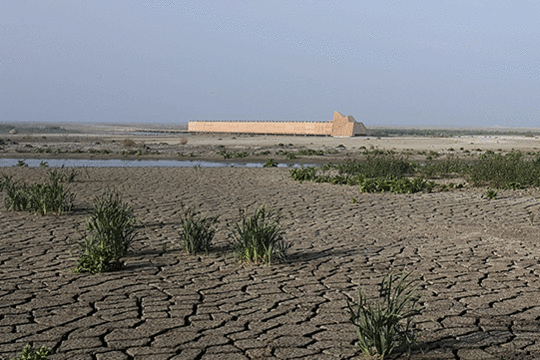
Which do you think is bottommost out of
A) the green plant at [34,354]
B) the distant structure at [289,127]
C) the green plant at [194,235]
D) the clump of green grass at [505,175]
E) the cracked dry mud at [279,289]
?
the cracked dry mud at [279,289]

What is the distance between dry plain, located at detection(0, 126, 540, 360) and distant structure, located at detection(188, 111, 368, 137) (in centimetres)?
4627

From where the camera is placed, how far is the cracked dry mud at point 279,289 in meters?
4.75

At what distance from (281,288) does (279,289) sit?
45 mm

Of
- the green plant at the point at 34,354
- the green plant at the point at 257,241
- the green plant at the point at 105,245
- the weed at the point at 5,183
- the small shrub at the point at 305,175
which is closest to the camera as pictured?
the green plant at the point at 34,354

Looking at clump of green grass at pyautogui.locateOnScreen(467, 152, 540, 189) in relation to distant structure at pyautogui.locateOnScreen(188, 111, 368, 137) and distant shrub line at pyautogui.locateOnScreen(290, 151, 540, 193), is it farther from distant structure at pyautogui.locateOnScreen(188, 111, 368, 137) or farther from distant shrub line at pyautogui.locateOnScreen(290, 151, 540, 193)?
distant structure at pyautogui.locateOnScreen(188, 111, 368, 137)

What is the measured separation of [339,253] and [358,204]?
5.19 metres

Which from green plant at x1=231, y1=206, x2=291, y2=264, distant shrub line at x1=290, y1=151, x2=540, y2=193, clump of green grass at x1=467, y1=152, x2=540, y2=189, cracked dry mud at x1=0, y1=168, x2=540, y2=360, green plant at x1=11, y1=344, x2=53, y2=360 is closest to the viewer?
green plant at x1=11, y1=344, x2=53, y2=360

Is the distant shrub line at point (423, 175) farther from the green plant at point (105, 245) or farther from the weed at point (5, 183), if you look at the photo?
the green plant at point (105, 245)

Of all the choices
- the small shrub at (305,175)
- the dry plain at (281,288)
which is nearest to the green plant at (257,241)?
the dry plain at (281,288)

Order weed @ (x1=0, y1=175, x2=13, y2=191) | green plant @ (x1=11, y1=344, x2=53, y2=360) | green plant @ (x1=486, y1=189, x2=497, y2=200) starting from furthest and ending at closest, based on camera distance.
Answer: green plant @ (x1=486, y1=189, x2=497, y2=200), weed @ (x1=0, y1=175, x2=13, y2=191), green plant @ (x1=11, y1=344, x2=53, y2=360)

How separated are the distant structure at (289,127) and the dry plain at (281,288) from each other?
46272mm

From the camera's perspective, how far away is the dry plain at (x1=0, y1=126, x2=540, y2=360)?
476cm

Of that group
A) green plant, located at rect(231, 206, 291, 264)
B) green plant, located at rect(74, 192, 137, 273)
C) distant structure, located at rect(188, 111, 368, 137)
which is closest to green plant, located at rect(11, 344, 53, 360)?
green plant, located at rect(74, 192, 137, 273)

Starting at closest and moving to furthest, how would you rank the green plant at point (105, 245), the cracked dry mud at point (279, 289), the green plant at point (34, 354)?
the green plant at point (34, 354)
the cracked dry mud at point (279, 289)
the green plant at point (105, 245)
